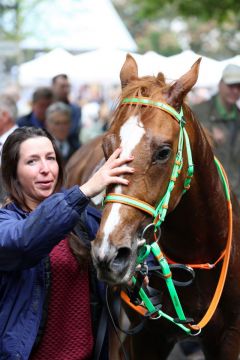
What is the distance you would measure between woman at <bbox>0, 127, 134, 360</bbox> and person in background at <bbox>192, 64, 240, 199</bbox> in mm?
3738

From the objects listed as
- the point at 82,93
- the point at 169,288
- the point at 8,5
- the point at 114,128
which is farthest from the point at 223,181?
the point at 82,93

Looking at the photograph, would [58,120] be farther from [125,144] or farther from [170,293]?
[125,144]

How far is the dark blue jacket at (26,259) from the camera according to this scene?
3000 mm

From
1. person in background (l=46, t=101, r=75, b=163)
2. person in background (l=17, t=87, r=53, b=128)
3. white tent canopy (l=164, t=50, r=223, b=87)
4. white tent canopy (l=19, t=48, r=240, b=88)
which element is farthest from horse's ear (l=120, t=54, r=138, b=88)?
person in background (l=17, t=87, r=53, b=128)

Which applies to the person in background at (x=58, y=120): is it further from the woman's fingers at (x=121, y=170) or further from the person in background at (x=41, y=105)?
the woman's fingers at (x=121, y=170)

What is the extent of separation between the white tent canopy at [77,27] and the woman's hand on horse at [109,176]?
901 cm

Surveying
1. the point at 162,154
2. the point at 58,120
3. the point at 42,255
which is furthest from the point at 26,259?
the point at 58,120

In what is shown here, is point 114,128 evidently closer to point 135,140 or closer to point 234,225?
point 135,140

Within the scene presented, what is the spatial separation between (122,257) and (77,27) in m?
11.6

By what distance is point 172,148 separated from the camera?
3.32m

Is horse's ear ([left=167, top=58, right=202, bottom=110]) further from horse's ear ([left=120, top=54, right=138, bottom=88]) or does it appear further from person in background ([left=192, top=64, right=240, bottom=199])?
person in background ([left=192, top=64, right=240, bottom=199])

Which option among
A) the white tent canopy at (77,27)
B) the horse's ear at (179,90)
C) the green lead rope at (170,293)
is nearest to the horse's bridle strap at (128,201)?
the green lead rope at (170,293)

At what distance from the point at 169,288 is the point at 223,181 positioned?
0.74m

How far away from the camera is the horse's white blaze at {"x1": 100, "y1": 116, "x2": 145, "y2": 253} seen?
2938mm
